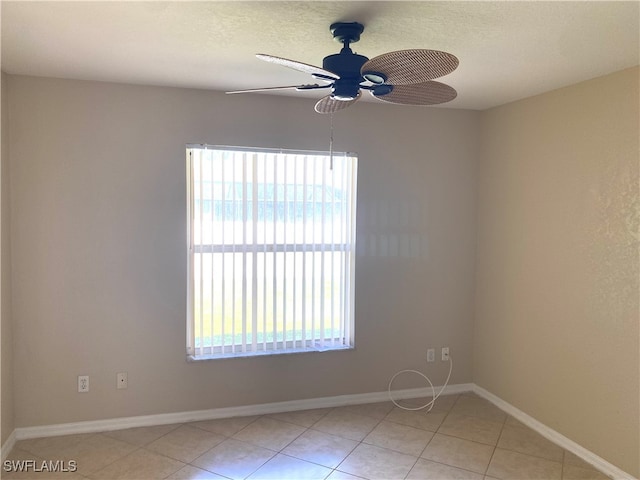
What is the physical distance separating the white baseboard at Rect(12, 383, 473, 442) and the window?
426 millimetres

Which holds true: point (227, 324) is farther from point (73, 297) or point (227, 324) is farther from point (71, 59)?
point (71, 59)

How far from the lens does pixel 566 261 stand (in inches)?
124

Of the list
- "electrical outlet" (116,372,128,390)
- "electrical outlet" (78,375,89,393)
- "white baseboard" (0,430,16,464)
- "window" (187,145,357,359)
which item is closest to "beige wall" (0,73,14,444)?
"white baseboard" (0,430,16,464)

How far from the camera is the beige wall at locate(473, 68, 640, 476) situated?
2746 millimetres

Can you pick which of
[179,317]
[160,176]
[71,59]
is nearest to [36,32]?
[71,59]

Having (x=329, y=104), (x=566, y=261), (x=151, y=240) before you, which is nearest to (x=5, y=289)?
(x=151, y=240)

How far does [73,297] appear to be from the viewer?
10.4 ft

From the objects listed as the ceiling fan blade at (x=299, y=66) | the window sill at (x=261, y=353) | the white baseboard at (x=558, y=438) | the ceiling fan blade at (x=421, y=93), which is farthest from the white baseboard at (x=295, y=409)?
the ceiling fan blade at (x=299, y=66)

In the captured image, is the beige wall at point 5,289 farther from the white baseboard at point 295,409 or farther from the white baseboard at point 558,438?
the white baseboard at point 558,438

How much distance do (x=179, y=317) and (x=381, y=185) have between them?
6.16 feet

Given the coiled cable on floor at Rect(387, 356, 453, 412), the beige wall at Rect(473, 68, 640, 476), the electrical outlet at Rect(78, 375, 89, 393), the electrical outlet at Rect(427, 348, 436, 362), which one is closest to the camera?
the beige wall at Rect(473, 68, 640, 476)

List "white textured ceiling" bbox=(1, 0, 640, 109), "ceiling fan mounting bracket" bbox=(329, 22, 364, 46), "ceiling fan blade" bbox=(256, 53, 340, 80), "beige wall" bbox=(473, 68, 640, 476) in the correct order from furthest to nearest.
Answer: "beige wall" bbox=(473, 68, 640, 476), "ceiling fan mounting bracket" bbox=(329, 22, 364, 46), "white textured ceiling" bbox=(1, 0, 640, 109), "ceiling fan blade" bbox=(256, 53, 340, 80)

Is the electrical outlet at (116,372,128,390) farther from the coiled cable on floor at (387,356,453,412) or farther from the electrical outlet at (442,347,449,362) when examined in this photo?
the electrical outlet at (442,347,449,362)

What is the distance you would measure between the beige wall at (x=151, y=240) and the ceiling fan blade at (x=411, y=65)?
5.97 feet
